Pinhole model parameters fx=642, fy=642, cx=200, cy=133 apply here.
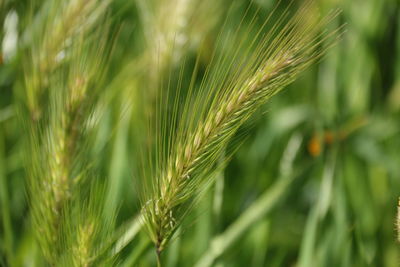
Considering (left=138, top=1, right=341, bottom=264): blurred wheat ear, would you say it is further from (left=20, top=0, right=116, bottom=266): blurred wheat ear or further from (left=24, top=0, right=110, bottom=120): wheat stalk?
(left=24, top=0, right=110, bottom=120): wheat stalk

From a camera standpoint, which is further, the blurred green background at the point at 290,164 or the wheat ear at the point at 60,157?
the blurred green background at the point at 290,164

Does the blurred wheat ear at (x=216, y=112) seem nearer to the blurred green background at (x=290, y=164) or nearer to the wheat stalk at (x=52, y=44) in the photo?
the blurred green background at (x=290, y=164)

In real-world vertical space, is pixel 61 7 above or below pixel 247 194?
above

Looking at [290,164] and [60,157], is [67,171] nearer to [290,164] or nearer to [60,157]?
[60,157]

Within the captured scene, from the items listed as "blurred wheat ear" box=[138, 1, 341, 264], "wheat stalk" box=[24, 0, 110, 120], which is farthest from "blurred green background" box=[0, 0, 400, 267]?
"blurred wheat ear" box=[138, 1, 341, 264]

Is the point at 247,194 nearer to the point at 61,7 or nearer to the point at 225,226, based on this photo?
the point at 225,226

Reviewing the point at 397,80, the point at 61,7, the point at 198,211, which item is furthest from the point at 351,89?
the point at 61,7

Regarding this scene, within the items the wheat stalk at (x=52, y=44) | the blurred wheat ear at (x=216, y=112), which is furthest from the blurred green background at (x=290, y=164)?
the blurred wheat ear at (x=216, y=112)

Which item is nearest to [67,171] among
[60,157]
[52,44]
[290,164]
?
[60,157]
